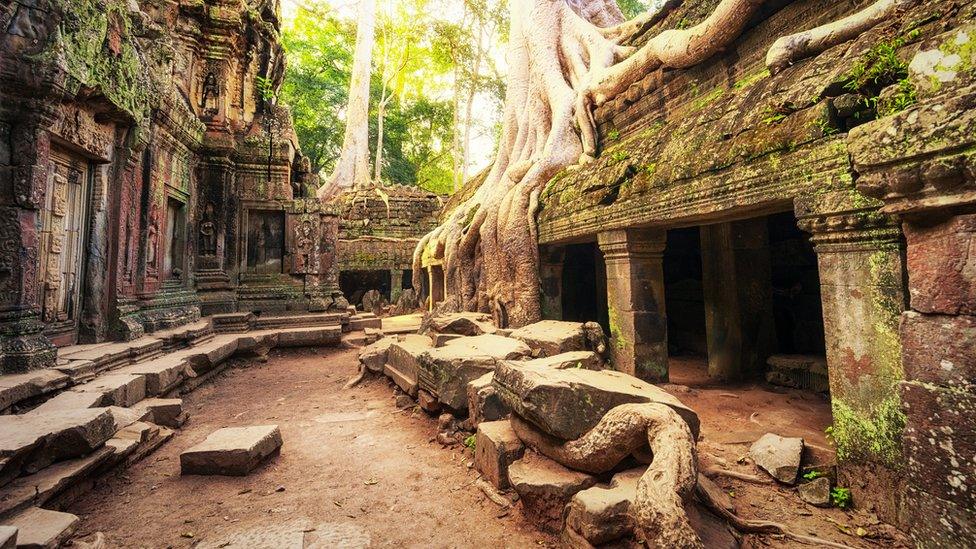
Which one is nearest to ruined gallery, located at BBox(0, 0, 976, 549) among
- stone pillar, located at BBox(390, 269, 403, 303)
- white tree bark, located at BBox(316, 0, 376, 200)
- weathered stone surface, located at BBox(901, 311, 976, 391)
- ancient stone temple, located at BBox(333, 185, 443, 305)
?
weathered stone surface, located at BBox(901, 311, 976, 391)

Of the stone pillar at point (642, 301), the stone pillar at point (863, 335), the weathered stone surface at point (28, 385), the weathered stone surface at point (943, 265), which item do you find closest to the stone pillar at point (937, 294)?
the weathered stone surface at point (943, 265)

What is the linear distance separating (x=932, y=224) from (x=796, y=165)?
1.09 metres

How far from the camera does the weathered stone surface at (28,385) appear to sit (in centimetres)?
306

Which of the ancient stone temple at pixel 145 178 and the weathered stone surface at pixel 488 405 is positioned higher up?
the ancient stone temple at pixel 145 178

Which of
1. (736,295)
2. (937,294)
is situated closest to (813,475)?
(937,294)

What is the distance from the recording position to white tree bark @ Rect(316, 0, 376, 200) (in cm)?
1714

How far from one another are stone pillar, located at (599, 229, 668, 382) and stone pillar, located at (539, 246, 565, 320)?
1.76 metres

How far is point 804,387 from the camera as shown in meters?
4.64

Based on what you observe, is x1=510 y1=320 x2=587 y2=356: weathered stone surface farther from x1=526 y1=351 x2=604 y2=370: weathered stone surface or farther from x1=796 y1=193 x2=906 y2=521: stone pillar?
x1=796 y1=193 x2=906 y2=521: stone pillar

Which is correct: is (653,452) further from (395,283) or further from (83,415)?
(395,283)

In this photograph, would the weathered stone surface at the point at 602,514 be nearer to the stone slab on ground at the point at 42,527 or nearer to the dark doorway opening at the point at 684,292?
the stone slab on ground at the point at 42,527


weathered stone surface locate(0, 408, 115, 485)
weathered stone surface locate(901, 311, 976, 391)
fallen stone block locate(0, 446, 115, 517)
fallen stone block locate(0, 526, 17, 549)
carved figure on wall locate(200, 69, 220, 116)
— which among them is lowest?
fallen stone block locate(0, 446, 115, 517)

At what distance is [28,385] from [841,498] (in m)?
5.80

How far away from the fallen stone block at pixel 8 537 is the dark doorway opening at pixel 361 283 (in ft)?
41.1
